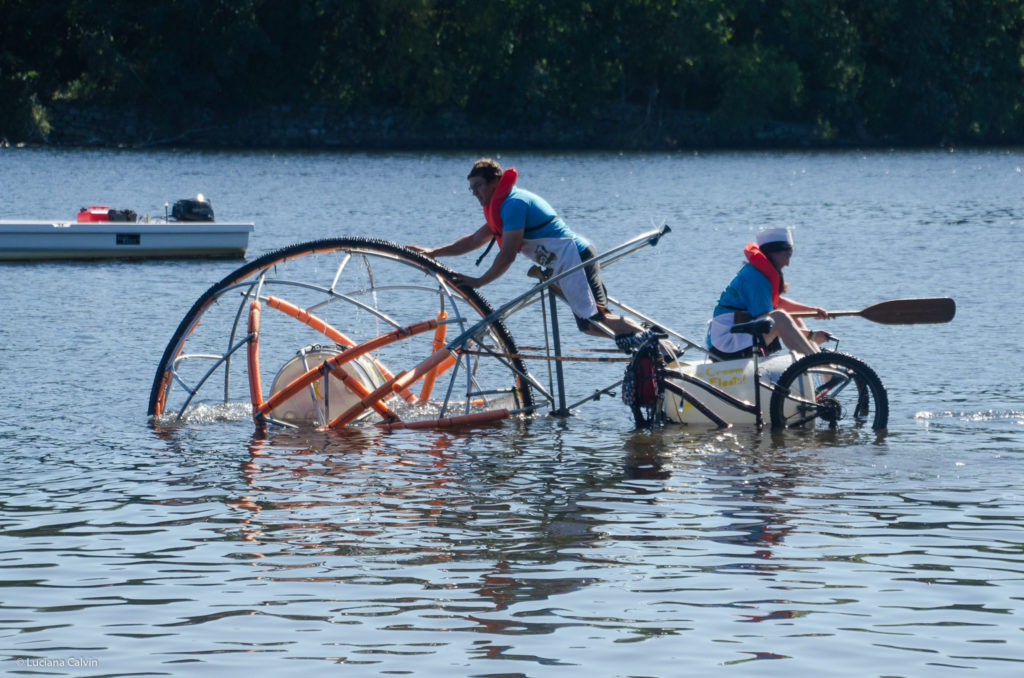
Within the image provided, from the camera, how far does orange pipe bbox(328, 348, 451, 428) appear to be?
43.9 feet

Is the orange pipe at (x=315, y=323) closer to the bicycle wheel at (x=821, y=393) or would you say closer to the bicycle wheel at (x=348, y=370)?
the bicycle wheel at (x=348, y=370)

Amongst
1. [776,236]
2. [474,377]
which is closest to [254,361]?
[474,377]

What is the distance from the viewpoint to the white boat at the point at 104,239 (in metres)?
31.0

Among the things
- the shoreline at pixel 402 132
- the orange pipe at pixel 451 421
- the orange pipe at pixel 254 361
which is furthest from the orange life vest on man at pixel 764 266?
the shoreline at pixel 402 132

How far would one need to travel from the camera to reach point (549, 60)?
102m

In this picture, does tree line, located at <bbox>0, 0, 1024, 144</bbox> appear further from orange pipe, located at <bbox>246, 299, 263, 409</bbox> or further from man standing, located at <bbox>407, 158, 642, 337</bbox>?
man standing, located at <bbox>407, 158, 642, 337</bbox>

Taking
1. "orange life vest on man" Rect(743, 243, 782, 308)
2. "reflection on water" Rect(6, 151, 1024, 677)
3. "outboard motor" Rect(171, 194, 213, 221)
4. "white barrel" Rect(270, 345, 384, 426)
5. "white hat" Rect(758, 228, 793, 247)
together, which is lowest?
"reflection on water" Rect(6, 151, 1024, 677)

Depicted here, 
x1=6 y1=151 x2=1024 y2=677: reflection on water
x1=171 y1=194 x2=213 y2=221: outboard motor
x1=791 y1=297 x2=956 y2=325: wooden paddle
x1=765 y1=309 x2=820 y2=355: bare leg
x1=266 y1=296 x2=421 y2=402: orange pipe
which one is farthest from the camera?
x1=171 y1=194 x2=213 y2=221: outboard motor

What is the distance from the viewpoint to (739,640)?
775 cm

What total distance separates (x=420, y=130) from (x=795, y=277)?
70168 mm

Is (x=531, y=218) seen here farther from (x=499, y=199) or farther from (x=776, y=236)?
(x=776, y=236)

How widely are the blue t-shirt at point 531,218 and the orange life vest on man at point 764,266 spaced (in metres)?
1.35

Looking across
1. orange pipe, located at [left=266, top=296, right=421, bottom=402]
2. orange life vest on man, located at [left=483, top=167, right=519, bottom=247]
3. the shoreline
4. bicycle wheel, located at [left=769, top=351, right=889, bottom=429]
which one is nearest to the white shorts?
orange life vest on man, located at [left=483, top=167, right=519, bottom=247]

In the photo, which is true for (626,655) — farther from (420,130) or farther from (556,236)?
(420,130)
